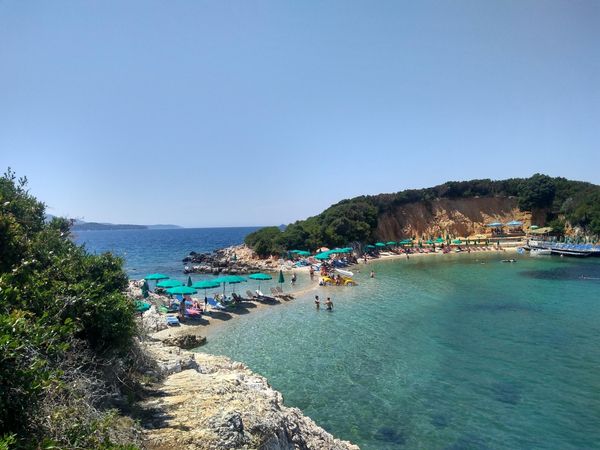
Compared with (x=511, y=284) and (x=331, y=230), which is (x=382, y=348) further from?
(x=331, y=230)

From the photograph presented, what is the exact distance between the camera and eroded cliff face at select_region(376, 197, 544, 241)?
243ft

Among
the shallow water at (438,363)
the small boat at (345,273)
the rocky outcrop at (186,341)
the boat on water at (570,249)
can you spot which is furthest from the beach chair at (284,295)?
the boat on water at (570,249)

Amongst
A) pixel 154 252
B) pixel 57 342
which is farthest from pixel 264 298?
pixel 154 252

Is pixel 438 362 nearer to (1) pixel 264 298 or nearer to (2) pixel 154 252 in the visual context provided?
(1) pixel 264 298

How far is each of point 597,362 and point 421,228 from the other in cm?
6056

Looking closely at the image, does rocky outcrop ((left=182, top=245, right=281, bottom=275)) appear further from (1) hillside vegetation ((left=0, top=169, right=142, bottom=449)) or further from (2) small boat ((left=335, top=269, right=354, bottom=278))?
(1) hillside vegetation ((left=0, top=169, right=142, bottom=449))

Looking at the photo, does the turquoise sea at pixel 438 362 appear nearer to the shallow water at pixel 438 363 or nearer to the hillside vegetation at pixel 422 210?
the shallow water at pixel 438 363

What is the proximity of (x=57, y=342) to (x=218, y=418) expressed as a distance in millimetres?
3335

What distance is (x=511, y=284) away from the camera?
34875 millimetres

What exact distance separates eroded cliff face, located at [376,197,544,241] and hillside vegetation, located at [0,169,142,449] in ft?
216

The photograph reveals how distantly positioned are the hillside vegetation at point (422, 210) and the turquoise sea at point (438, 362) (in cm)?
2579

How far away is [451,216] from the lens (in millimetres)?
77188

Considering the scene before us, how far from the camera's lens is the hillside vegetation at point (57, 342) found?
15.8ft

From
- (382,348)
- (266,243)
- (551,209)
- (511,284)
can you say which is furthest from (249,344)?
(551,209)
